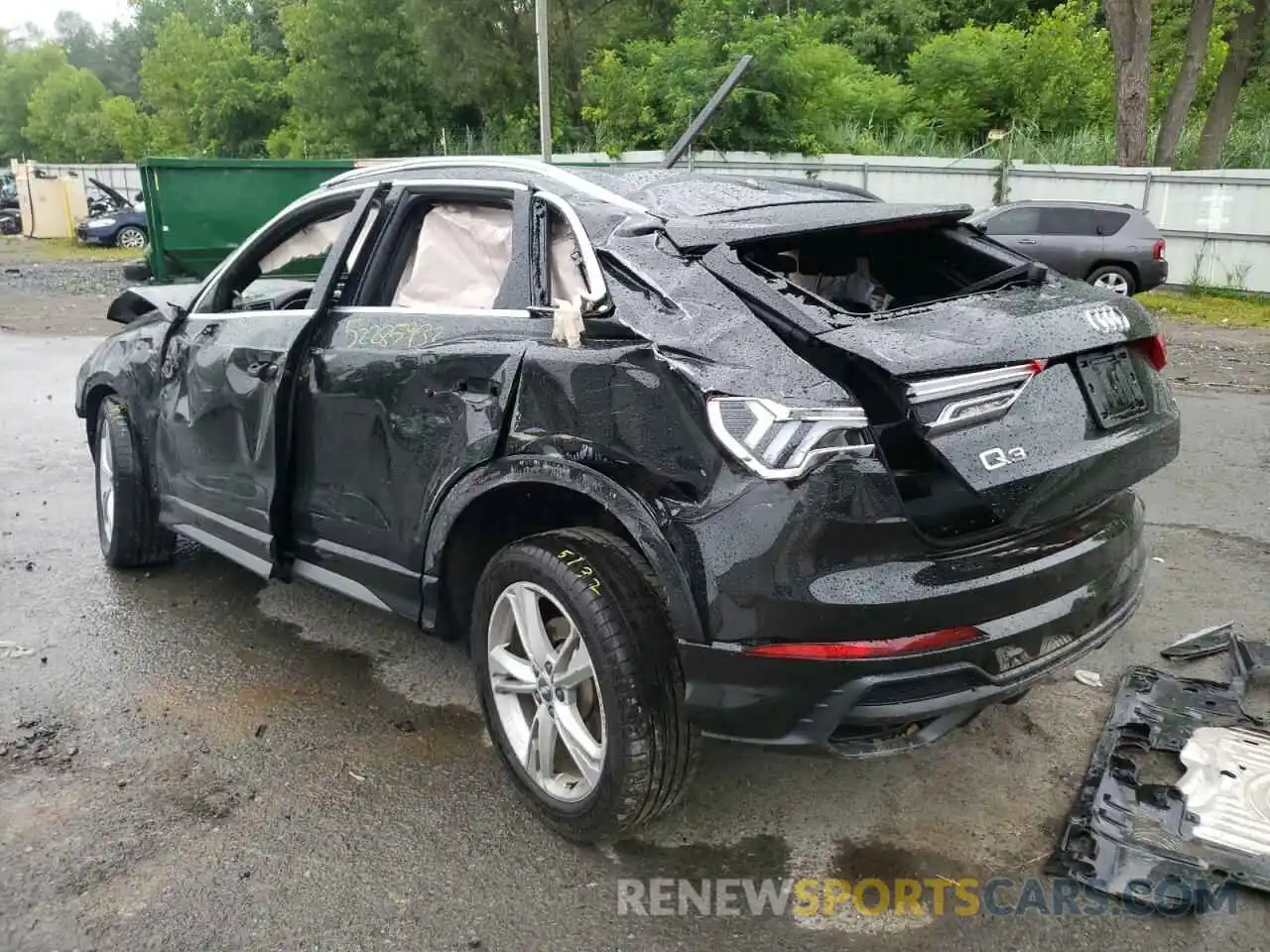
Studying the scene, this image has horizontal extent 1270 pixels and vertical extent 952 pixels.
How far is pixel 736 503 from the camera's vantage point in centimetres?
233

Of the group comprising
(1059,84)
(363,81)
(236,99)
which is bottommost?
Answer: (1059,84)

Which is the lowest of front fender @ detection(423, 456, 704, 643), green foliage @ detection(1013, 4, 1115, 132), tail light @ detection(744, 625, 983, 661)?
tail light @ detection(744, 625, 983, 661)

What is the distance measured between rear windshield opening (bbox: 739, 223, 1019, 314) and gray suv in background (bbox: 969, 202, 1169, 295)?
12.0m

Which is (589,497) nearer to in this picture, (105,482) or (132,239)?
(105,482)

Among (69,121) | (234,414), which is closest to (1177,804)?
(234,414)

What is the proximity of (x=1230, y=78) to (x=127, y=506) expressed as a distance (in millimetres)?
25116

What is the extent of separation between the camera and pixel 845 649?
2334 millimetres

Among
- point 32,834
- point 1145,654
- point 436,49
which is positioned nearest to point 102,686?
point 32,834

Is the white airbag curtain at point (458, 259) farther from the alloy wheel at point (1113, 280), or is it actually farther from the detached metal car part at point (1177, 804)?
the alloy wheel at point (1113, 280)

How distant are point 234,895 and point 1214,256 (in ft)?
60.3

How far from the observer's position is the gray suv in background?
14.6 metres

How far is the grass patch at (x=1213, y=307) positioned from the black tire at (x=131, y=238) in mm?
23867

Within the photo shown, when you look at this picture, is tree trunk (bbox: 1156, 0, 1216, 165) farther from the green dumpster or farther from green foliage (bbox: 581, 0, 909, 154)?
the green dumpster

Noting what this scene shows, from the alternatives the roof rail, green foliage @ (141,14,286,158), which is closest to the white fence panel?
green foliage @ (141,14,286,158)
